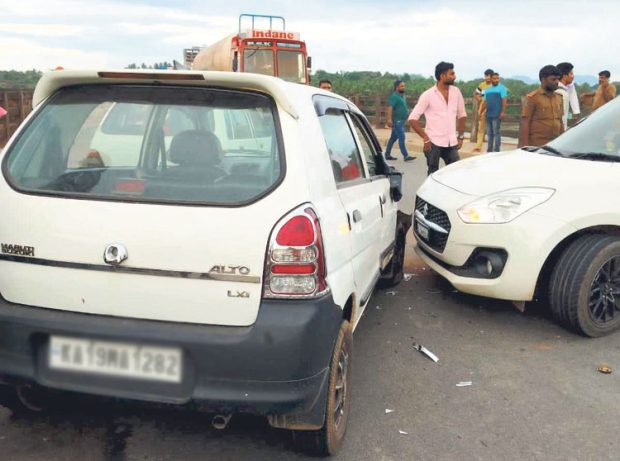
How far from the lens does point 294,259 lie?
2.30 metres

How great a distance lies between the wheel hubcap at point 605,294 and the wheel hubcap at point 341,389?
214 cm

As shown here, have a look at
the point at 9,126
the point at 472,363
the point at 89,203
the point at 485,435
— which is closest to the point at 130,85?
the point at 89,203

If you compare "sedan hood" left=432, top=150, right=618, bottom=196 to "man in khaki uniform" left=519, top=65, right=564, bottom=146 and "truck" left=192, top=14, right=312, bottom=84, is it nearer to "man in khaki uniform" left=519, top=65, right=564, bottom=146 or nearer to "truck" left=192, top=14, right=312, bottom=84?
"man in khaki uniform" left=519, top=65, right=564, bottom=146

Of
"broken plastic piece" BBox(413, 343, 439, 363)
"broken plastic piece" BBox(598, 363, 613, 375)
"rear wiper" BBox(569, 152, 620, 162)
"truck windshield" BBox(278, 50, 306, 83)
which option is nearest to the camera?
Answer: "broken plastic piece" BBox(598, 363, 613, 375)

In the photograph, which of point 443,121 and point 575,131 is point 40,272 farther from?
point 443,121

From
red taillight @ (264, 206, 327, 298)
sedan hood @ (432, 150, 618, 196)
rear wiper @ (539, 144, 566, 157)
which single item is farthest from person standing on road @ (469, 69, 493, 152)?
red taillight @ (264, 206, 327, 298)

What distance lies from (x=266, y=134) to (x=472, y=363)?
211 centimetres

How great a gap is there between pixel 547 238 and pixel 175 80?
2696mm

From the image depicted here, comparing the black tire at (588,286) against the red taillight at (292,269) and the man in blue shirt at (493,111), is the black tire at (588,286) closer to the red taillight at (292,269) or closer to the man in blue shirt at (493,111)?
the red taillight at (292,269)

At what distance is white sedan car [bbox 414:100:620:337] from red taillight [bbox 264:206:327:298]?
2160 mm

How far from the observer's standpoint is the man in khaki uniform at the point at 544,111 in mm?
7133

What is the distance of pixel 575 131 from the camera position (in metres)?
5.14

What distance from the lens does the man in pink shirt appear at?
7547mm

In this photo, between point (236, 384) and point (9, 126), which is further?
point (9, 126)
